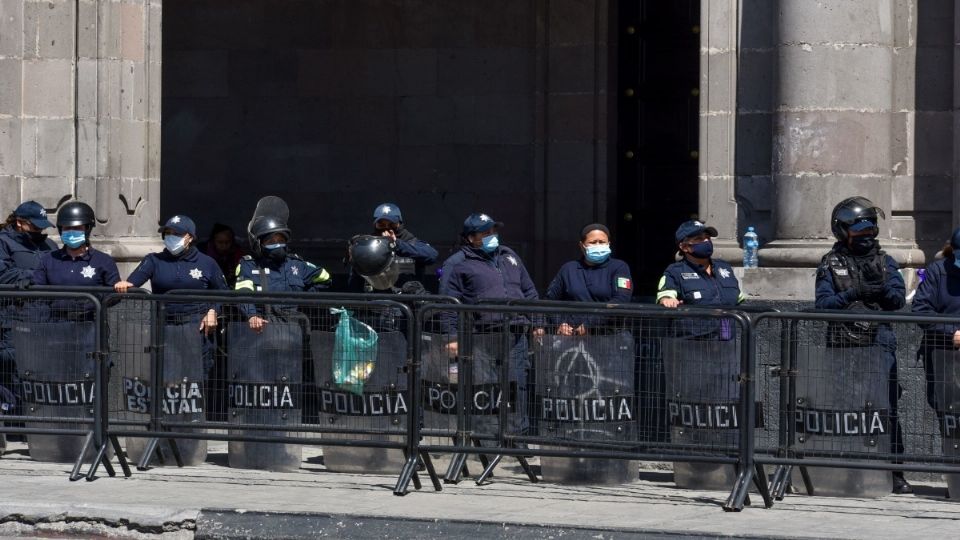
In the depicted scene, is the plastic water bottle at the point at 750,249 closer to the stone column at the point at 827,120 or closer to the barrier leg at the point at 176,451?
the stone column at the point at 827,120

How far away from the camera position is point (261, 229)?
40.0ft

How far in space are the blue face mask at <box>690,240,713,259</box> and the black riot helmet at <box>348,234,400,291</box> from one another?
1940 millimetres

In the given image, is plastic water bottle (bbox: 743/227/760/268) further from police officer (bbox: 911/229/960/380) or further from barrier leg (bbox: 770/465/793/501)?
barrier leg (bbox: 770/465/793/501)

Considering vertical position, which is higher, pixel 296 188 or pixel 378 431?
pixel 296 188

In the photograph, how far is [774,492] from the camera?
10680 millimetres

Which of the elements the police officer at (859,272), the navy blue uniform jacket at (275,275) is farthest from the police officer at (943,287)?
the navy blue uniform jacket at (275,275)

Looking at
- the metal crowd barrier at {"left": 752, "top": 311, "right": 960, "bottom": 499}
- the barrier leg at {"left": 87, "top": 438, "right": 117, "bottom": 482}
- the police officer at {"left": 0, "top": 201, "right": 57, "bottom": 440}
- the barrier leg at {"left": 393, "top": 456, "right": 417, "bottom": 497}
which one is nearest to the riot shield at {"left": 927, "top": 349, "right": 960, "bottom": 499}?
the metal crowd barrier at {"left": 752, "top": 311, "right": 960, "bottom": 499}

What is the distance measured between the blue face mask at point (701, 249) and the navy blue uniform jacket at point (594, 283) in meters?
0.60

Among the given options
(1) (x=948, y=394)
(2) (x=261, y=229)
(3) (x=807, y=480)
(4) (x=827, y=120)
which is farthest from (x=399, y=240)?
(1) (x=948, y=394)

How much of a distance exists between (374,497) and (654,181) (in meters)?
8.55

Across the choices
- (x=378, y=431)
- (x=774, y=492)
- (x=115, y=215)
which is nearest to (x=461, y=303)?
(x=378, y=431)

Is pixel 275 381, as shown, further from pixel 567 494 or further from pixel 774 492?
pixel 774 492

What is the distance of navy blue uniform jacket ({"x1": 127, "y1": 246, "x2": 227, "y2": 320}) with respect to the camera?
1247 cm

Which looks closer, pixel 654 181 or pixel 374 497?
pixel 374 497
